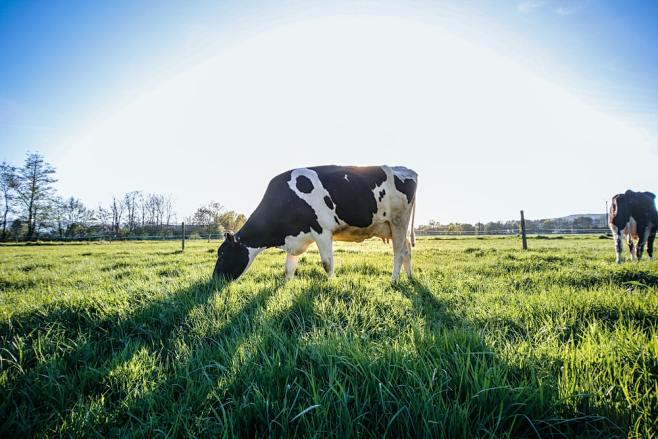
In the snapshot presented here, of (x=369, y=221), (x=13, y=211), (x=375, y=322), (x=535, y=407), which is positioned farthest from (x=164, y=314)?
(x=13, y=211)

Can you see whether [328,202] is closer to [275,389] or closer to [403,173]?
[403,173]

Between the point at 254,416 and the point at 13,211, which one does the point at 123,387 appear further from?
the point at 13,211

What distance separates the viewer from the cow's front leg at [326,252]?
19.0ft

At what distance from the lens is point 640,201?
9266mm

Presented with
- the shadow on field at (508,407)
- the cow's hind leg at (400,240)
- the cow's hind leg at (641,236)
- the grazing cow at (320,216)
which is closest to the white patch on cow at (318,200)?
the grazing cow at (320,216)

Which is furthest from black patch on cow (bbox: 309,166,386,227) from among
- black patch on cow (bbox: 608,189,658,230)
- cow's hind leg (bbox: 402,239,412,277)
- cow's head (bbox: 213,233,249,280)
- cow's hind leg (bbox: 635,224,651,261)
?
cow's hind leg (bbox: 635,224,651,261)

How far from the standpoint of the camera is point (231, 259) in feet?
19.2

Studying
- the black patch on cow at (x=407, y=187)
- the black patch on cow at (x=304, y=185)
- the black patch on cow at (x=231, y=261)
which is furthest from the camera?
the black patch on cow at (x=407, y=187)

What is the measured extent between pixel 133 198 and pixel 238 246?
78.8m

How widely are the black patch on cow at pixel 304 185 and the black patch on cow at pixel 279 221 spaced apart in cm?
9

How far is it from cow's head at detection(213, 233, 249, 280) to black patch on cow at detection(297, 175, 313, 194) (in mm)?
1736

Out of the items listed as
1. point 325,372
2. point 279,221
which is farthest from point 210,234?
point 325,372

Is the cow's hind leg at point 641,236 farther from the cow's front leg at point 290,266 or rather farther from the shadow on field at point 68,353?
the shadow on field at point 68,353

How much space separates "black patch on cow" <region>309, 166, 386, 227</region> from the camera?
20.5ft
